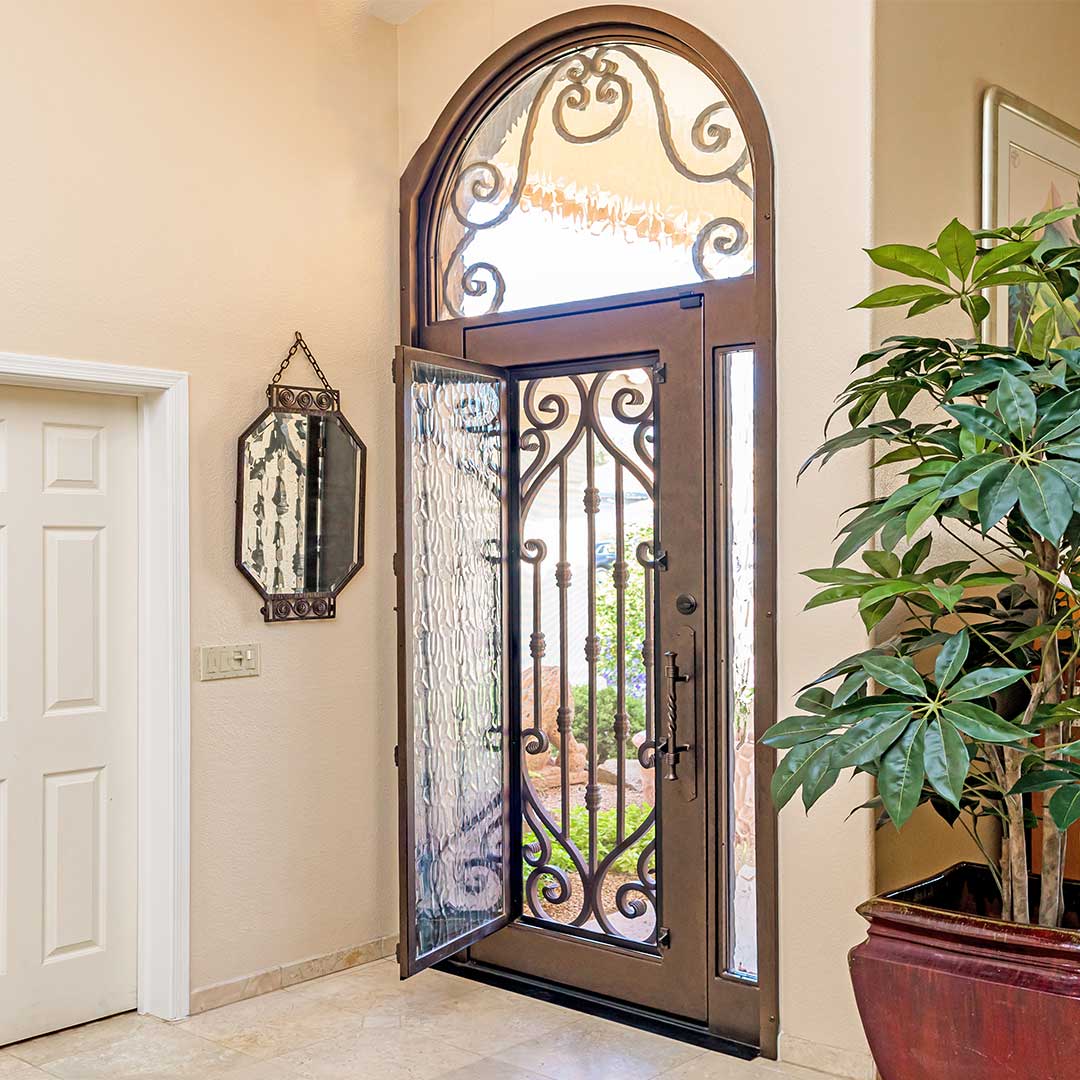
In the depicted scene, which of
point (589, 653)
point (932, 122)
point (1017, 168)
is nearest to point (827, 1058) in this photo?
point (589, 653)

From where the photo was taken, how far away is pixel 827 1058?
9.80 feet

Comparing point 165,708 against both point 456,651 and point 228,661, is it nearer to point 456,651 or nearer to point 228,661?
point 228,661

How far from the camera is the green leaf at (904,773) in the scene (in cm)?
195


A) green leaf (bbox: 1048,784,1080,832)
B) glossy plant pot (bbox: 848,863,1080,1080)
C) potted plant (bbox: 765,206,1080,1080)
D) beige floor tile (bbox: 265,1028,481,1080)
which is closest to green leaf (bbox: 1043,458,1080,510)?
potted plant (bbox: 765,206,1080,1080)

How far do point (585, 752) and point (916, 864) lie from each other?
100 centimetres

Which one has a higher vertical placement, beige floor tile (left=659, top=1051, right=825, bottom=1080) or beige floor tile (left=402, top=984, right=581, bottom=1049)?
beige floor tile (left=659, top=1051, right=825, bottom=1080)

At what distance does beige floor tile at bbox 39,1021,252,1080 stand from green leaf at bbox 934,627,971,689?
210cm

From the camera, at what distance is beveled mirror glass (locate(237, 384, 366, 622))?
11.8 ft

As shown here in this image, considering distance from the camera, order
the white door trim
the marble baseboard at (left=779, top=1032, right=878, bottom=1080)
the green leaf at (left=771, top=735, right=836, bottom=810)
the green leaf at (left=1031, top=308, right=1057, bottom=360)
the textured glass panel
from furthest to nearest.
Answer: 1. the textured glass panel
2. the white door trim
3. the marble baseboard at (left=779, top=1032, right=878, bottom=1080)
4. the green leaf at (left=1031, top=308, right=1057, bottom=360)
5. the green leaf at (left=771, top=735, right=836, bottom=810)

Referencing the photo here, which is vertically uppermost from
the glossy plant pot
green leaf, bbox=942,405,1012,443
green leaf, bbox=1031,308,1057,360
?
green leaf, bbox=1031,308,1057,360

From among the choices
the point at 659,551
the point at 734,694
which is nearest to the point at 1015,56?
the point at 659,551

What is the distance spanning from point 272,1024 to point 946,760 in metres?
2.24

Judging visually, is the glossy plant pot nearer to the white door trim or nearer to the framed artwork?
the framed artwork

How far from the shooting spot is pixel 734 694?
10.7ft
